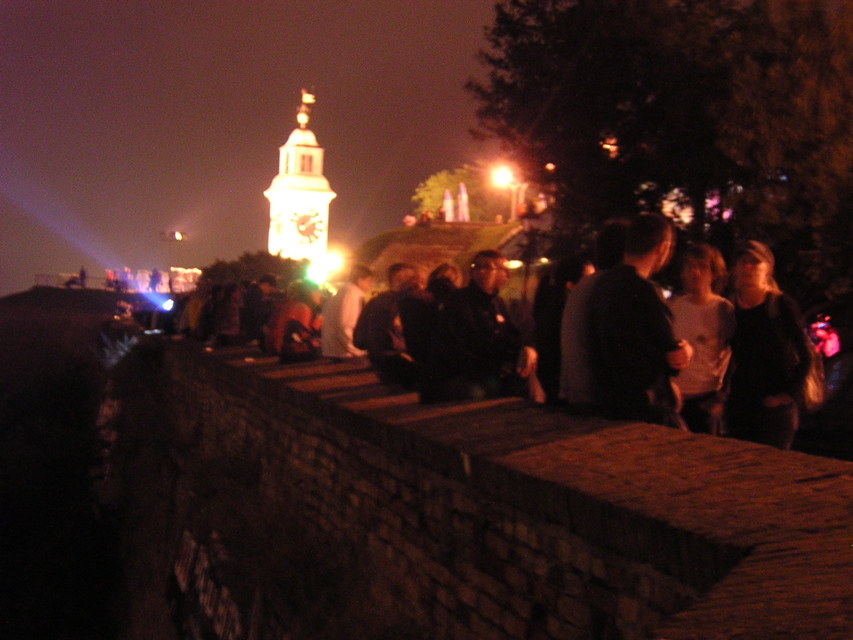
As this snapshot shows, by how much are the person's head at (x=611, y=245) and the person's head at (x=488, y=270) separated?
95 centimetres

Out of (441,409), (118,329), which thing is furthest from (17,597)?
(441,409)

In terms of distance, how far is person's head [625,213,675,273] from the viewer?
4891 millimetres

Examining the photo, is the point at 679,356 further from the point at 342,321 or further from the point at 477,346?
the point at 342,321

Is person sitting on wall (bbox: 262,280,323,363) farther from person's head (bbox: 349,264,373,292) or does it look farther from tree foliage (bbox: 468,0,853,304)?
tree foliage (bbox: 468,0,853,304)

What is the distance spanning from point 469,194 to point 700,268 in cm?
9122

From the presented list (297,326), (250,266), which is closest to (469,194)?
(250,266)

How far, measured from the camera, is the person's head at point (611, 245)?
5238 millimetres

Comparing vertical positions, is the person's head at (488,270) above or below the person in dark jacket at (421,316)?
above

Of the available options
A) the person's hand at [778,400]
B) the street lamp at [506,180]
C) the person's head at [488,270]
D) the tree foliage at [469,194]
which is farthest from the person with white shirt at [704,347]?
the tree foliage at [469,194]

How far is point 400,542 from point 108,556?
1027 cm

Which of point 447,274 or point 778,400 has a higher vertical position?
point 447,274

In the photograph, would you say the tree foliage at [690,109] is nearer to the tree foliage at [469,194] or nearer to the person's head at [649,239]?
the person's head at [649,239]

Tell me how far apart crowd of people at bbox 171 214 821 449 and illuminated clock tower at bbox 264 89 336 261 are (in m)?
104

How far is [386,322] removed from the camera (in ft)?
26.9
